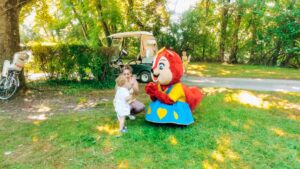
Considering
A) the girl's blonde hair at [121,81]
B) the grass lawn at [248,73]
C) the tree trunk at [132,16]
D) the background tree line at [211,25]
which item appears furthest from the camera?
the tree trunk at [132,16]

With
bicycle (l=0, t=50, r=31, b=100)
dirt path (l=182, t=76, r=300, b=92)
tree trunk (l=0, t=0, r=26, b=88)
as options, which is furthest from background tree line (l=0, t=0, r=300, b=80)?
bicycle (l=0, t=50, r=31, b=100)

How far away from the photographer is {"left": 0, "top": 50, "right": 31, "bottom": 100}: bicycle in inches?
308

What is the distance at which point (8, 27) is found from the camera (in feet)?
26.6

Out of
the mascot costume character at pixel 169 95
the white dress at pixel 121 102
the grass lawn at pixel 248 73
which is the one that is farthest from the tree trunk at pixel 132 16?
the white dress at pixel 121 102

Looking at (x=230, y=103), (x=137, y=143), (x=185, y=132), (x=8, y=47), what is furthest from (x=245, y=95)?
(x=8, y=47)

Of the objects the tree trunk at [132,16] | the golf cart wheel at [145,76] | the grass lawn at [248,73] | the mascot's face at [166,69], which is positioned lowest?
the grass lawn at [248,73]

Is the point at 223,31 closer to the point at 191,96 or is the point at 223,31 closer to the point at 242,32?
the point at 242,32

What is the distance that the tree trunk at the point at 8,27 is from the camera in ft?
26.2

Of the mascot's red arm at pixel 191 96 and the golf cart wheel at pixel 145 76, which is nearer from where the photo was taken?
the mascot's red arm at pixel 191 96

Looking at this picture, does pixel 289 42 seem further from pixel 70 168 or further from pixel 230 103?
pixel 70 168

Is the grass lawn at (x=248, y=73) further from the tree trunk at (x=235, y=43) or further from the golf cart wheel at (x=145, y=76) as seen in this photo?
the tree trunk at (x=235, y=43)

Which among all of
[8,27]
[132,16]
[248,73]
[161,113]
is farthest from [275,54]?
[8,27]

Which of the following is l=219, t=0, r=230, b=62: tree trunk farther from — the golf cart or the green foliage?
the green foliage

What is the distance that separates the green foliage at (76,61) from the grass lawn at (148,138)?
248 centimetres
